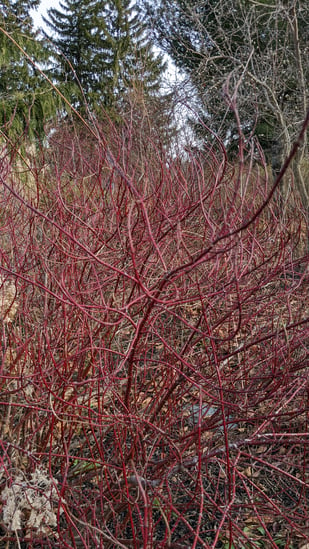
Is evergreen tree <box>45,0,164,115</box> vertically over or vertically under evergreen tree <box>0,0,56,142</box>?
over

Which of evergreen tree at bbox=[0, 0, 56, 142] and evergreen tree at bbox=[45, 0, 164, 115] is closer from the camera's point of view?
evergreen tree at bbox=[0, 0, 56, 142]

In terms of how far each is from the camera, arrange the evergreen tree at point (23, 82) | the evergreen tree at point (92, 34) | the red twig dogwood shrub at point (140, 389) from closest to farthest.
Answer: the red twig dogwood shrub at point (140, 389), the evergreen tree at point (23, 82), the evergreen tree at point (92, 34)

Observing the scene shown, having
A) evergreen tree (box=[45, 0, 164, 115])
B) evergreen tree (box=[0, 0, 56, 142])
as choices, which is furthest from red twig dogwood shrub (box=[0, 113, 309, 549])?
evergreen tree (box=[45, 0, 164, 115])

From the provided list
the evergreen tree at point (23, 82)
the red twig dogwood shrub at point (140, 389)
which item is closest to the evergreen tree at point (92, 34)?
the evergreen tree at point (23, 82)

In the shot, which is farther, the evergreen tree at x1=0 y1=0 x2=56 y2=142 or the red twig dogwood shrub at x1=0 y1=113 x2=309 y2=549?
the evergreen tree at x1=0 y1=0 x2=56 y2=142

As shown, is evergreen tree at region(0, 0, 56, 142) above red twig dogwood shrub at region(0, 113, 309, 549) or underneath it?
above

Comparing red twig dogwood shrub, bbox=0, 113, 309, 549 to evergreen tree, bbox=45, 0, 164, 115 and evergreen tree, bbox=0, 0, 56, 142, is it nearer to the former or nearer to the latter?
evergreen tree, bbox=0, 0, 56, 142

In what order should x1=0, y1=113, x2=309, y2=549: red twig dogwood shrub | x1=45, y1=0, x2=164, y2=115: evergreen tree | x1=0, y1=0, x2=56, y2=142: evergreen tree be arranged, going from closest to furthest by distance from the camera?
1. x1=0, y1=113, x2=309, y2=549: red twig dogwood shrub
2. x1=0, y1=0, x2=56, y2=142: evergreen tree
3. x1=45, y1=0, x2=164, y2=115: evergreen tree

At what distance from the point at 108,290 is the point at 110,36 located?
55.1 feet

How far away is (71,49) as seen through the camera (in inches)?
672

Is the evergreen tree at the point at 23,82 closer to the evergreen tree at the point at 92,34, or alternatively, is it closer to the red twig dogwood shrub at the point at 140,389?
the red twig dogwood shrub at the point at 140,389

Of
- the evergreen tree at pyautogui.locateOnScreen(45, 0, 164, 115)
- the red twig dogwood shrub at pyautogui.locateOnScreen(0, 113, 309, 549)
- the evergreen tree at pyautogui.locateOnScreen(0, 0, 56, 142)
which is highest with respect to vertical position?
the evergreen tree at pyautogui.locateOnScreen(45, 0, 164, 115)

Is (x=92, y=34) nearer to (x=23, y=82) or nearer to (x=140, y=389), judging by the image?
(x=23, y=82)

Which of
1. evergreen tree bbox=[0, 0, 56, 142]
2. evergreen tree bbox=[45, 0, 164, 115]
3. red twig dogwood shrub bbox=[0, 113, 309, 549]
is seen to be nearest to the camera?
red twig dogwood shrub bbox=[0, 113, 309, 549]
